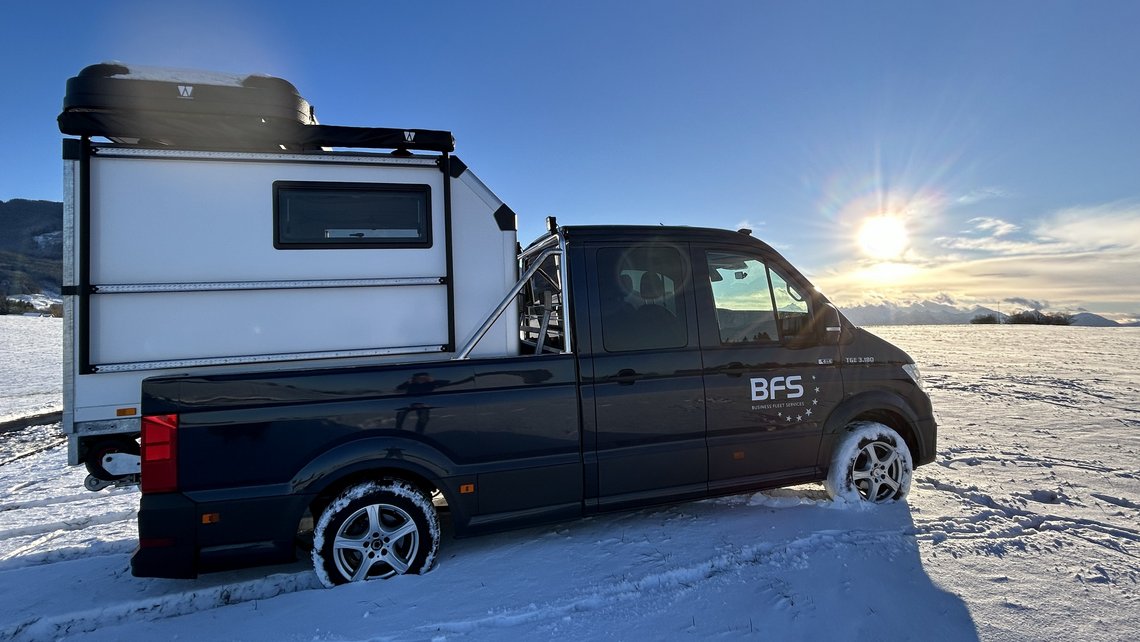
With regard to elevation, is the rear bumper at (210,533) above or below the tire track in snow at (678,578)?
above

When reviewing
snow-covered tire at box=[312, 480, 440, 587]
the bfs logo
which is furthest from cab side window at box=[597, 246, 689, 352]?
snow-covered tire at box=[312, 480, 440, 587]

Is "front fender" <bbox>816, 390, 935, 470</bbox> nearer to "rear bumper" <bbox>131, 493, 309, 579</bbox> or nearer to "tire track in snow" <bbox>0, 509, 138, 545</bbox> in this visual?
"rear bumper" <bbox>131, 493, 309, 579</bbox>

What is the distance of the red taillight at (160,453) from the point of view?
285cm

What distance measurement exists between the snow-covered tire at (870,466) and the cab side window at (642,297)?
1.68 m

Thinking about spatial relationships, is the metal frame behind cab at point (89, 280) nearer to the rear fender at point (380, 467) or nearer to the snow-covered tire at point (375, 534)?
the rear fender at point (380, 467)

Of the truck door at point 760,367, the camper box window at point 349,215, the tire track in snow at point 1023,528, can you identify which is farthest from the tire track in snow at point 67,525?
the tire track in snow at point 1023,528

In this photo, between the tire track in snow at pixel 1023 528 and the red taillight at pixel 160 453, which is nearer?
the red taillight at pixel 160 453

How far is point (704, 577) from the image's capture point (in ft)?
10.4

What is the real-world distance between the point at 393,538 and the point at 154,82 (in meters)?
3.31

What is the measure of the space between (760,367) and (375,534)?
286 centimetres

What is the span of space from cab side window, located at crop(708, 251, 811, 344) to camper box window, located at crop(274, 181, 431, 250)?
2.22 meters

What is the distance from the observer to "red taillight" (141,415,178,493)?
2.85 metres

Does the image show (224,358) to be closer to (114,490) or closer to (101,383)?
(101,383)

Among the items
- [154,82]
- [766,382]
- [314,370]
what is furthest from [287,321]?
[766,382]
